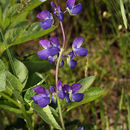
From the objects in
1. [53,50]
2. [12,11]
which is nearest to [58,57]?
[53,50]

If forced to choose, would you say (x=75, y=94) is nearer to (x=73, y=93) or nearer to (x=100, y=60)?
(x=73, y=93)

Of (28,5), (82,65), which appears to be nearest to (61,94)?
(28,5)

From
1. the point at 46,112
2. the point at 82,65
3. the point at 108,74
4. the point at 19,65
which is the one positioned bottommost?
the point at 108,74

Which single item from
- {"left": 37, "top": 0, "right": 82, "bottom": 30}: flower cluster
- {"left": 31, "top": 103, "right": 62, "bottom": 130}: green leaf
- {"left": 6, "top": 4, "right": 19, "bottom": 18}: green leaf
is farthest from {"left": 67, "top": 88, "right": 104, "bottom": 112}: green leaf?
{"left": 6, "top": 4, "right": 19, "bottom": 18}: green leaf

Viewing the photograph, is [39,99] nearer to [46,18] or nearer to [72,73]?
[46,18]

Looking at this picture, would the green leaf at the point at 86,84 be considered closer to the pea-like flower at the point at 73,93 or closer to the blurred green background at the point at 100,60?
the pea-like flower at the point at 73,93

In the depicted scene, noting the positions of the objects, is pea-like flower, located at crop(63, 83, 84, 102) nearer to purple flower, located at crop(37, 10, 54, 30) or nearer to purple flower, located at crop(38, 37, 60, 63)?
purple flower, located at crop(38, 37, 60, 63)

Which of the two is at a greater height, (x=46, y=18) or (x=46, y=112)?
(x=46, y=18)
